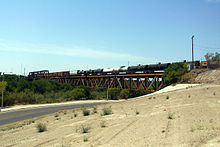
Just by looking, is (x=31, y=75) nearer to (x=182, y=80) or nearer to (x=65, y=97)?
(x=65, y=97)

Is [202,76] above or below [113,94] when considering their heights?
above

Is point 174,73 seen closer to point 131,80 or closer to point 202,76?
point 202,76

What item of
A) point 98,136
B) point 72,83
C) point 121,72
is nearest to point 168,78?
point 121,72

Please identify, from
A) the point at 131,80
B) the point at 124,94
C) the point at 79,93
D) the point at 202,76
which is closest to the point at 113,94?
the point at 124,94

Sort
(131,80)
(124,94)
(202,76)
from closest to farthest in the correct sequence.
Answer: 1. (202,76)
2. (131,80)
3. (124,94)

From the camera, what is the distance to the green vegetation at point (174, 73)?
116 feet

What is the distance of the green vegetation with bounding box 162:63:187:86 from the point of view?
35.4m

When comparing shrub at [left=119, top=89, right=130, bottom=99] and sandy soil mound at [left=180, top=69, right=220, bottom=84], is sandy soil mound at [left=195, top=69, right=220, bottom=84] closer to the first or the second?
sandy soil mound at [left=180, top=69, right=220, bottom=84]

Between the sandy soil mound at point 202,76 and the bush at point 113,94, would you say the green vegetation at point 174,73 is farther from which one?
the bush at point 113,94

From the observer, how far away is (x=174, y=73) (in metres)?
35.4

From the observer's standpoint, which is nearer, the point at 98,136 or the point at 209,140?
the point at 209,140

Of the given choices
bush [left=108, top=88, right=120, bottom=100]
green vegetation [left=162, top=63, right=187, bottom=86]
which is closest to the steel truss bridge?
green vegetation [left=162, top=63, right=187, bottom=86]

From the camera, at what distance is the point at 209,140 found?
25.2 feet

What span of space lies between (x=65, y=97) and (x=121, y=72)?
27.0 meters
